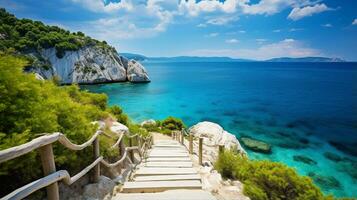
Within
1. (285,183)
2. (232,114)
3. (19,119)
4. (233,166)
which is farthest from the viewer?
(232,114)

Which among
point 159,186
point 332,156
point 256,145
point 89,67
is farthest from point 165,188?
point 89,67

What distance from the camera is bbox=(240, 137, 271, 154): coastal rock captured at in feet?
49.0

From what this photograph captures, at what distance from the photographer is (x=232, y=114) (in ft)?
84.4

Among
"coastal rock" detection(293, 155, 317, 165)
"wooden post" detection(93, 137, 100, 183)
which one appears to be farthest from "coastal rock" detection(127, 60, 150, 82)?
"wooden post" detection(93, 137, 100, 183)

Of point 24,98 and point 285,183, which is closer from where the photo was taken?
point 24,98

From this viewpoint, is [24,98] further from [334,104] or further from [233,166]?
[334,104]

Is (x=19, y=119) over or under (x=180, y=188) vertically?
over

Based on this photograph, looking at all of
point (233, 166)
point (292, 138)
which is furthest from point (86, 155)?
point (292, 138)

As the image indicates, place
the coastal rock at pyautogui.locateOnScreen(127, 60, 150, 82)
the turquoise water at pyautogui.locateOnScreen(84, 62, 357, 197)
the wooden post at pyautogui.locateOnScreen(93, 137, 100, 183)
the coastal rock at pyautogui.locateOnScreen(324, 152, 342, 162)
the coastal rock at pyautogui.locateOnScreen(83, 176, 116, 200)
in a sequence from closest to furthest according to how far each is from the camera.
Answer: the coastal rock at pyautogui.locateOnScreen(83, 176, 116, 200), the wooden post at pyautogui.locateOnScreen(93, 137, 100, 183), the turquoise water at pyautogui.locateOnScreen(84, 62, 357, 197), the coastal rock at pyautogui.locateOnScreen(324, 152, 342, 162), the coastal rock at pyautogui.locateOnScreen(127, 60, 150, 82)

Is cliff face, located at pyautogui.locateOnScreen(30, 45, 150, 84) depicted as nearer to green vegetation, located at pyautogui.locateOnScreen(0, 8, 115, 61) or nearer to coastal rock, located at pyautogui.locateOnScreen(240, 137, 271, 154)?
green vegetation, located at pyautogui.locateOnScreen(0, 8, 115, 61)

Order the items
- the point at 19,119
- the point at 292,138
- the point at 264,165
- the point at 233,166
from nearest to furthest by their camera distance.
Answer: the point at 19,119, the point at 264,165, the point at 233,166, the point at 292,138

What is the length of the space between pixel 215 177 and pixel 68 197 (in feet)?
11.6

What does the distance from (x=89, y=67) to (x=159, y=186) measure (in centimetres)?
5057

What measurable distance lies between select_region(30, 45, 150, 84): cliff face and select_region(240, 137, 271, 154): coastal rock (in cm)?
4192
